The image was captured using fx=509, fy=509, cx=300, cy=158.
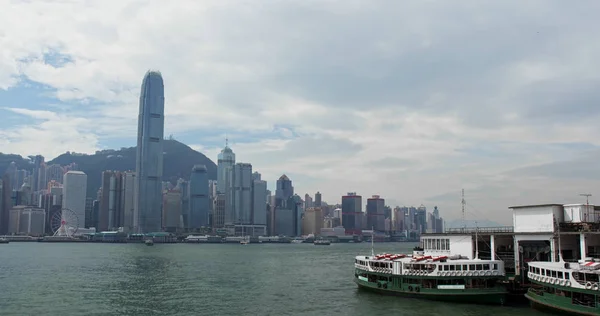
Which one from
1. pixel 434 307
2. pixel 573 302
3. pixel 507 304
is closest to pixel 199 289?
pixel 434 307

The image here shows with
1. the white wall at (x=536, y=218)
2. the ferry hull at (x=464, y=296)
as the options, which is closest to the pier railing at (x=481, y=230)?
the white wall at (x=536, y=218)

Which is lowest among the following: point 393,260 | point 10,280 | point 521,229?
point 10,280

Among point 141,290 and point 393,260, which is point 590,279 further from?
point 141,290

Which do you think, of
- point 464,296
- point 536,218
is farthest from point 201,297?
point 536,218

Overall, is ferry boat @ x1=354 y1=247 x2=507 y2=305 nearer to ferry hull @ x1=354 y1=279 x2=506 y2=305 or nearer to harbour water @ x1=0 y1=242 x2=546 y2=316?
ferry hull @ x1=354 y1=279 x2=506 y2=305

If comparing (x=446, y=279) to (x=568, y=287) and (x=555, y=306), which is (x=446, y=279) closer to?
(x=555, y=306)

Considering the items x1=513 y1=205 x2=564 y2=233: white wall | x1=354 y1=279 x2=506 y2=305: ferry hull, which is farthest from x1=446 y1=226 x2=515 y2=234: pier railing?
x1=354 y1=279 x2=506 y2=305: ferry hull

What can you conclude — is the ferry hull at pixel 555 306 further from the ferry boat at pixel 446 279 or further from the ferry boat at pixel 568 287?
the ferry boat at pixel 446 279
